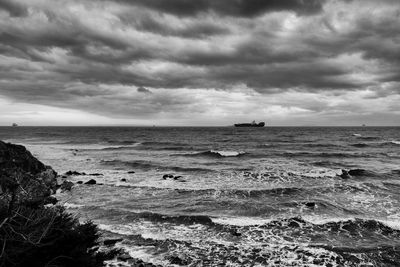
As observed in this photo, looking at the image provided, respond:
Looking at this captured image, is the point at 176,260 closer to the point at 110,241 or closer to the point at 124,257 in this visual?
the point at 124,257

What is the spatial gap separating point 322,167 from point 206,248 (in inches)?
1060

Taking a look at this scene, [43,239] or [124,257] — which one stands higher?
[43,239]

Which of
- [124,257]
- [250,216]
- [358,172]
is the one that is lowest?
[250,216]

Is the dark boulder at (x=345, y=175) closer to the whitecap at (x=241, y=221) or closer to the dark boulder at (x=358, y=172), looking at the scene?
the dark boulder at (x=358, y=172)

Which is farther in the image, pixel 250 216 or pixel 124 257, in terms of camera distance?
pixel 250 216

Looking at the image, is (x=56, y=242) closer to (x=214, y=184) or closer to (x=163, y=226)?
(x=163, y=226)

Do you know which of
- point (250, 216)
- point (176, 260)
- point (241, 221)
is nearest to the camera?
point (176, 260)

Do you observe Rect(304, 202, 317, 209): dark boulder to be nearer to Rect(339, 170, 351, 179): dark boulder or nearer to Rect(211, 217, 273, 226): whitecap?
Rect(211, 217, 273, 226): whitecap

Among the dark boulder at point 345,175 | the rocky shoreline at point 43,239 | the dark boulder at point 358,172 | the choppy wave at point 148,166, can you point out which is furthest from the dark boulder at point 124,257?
the dark boulder at point 358,172

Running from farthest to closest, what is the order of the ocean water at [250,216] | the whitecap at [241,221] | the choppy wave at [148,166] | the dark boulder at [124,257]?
the choppy wave at [148,166] < the whitecap at [241,221] < the ocean water at [250,216] < the dark boulder at [124,257]

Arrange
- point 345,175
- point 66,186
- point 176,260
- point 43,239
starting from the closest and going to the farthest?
point 43,239
point 176,260
point 66,186
point 345,175

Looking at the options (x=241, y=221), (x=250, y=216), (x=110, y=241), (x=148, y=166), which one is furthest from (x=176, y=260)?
(x=148, y=166)

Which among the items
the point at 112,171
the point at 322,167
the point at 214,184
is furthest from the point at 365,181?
the point at 112,171

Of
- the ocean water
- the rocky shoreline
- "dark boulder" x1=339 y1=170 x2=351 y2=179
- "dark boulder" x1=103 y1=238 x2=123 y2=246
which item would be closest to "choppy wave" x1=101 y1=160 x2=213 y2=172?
the ocean water
